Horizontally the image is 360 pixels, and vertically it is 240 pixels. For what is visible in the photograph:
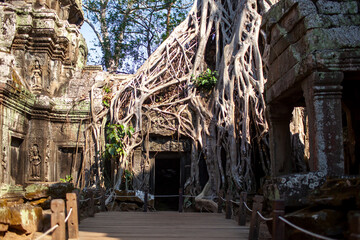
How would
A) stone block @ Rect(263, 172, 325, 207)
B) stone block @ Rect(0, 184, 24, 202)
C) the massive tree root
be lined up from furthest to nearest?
the massive tree root → stone block @ Rect(0, 184, 24, 202) → stone block @ Rect(263, 172, 325, 207)

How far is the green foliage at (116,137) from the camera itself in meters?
9.01

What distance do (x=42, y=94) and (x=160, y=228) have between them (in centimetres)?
532

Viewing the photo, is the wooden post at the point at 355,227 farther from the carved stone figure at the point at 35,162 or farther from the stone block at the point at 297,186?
the carved stone figure at the point at 35,162

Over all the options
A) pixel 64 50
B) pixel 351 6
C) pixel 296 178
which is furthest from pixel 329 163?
pixel 64 50

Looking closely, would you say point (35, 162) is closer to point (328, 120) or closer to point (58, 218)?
point (58, 218)

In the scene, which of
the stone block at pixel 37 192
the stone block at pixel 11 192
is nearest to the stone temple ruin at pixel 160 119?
the stone block at pixel 11 192

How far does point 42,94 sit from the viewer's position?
916 cm

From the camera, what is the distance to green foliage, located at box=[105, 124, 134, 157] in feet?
29.6

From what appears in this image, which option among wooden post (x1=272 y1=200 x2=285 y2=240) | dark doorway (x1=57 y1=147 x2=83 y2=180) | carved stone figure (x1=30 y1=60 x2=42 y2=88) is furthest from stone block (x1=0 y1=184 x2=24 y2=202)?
wooden post (x1=272 y1=200 x2=285 y2=240)

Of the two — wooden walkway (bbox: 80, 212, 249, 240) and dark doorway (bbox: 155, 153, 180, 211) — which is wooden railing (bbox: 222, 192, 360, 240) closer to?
wooden walkway (bbox: 80, 212, 249, 240)

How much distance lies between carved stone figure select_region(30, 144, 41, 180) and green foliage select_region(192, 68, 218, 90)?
13.2ft

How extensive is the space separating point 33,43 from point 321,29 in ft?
23.7

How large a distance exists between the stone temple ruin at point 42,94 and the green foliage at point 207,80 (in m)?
2.61

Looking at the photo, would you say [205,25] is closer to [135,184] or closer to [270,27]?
[135,184]
